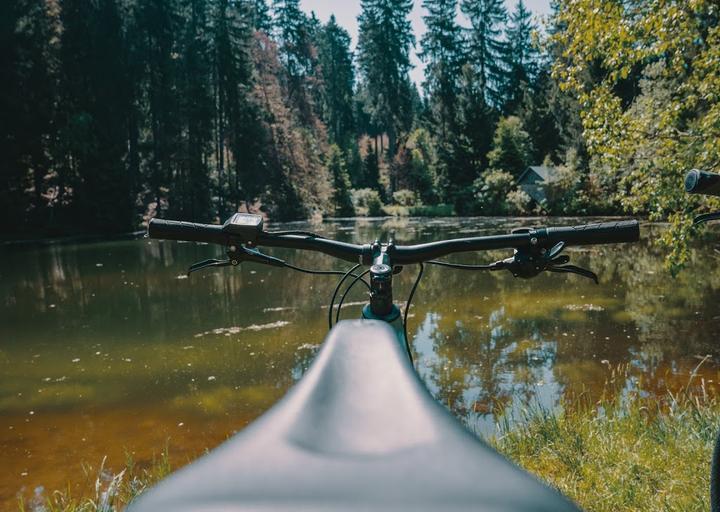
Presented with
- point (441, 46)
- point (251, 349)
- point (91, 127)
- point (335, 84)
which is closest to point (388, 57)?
point (441, 46)

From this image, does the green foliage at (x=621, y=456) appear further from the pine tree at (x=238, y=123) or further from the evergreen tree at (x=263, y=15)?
the evergreen tree at (x=263, y=15)

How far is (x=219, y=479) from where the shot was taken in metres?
0.57

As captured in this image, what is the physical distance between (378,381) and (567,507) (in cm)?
33

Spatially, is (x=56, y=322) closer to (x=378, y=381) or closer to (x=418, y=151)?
(x=378, y=381)

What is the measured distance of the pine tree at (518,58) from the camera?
51.3 metres

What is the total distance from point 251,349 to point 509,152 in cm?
3666

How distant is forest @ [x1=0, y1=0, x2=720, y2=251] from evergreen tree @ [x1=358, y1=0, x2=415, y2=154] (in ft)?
0.46

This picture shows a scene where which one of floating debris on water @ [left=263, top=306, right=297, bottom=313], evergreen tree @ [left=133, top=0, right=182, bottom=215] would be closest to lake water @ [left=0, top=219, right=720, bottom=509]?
floating debris on water @ [left=263, top=306, right=297, bottom=313]

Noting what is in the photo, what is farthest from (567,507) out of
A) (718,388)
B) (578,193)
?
(578,193)

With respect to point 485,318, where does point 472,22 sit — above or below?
above

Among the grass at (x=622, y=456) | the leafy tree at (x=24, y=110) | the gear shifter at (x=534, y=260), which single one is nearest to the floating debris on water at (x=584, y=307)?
the grass at (x=622, y=456)

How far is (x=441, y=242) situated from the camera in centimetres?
192

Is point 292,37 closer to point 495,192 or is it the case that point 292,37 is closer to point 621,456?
point 495,192

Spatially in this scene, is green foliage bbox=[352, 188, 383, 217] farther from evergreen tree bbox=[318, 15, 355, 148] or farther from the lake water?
the lake water
